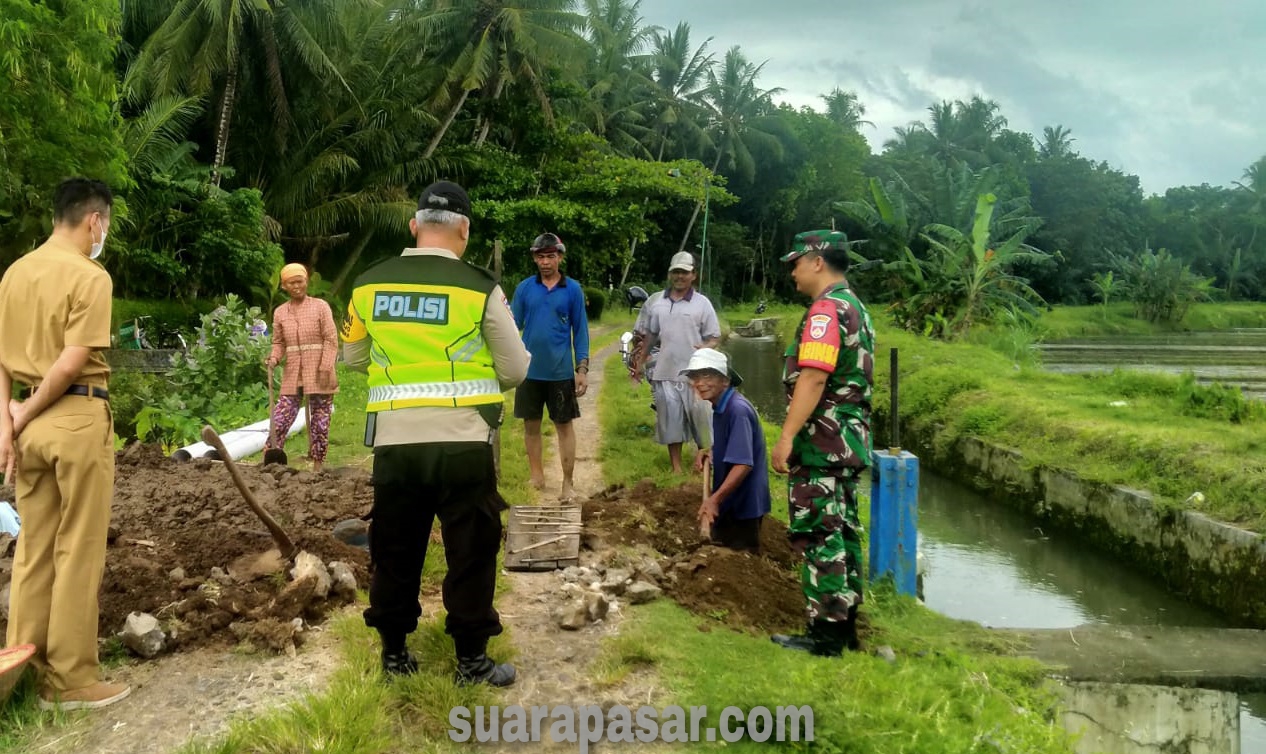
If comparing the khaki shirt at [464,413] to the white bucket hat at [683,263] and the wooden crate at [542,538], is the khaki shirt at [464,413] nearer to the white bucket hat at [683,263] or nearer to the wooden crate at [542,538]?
the wooden crate at [542,538]

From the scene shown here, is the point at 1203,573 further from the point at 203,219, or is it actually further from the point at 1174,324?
the point at 1174,324

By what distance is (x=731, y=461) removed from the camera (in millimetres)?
5047

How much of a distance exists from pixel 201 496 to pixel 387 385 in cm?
312

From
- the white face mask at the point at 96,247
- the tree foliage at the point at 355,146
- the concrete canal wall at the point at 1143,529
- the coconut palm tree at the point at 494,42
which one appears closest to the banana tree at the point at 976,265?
the tree foliage at the point at 355,146

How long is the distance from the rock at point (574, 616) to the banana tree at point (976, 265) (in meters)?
17.4

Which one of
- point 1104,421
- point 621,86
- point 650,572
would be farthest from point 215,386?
point 621,86

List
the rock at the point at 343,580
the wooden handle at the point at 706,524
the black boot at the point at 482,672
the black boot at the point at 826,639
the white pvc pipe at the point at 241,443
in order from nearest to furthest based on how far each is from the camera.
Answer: the black boot at the point at 482,672, the black boot at the point at 826,639, the rock at the point at 343,580, the wooden handle at the point at 706,524, the white pvc pipe at the point at 241,443

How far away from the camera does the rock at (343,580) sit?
4.40 meters

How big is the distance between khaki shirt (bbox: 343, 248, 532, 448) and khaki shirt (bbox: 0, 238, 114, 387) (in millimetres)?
913

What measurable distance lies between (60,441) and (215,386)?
308 inches

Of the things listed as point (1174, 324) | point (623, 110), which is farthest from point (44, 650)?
point (1174, 324)

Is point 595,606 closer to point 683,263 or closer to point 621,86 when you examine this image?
point 683,263

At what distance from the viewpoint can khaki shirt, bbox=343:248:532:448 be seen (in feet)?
10.4

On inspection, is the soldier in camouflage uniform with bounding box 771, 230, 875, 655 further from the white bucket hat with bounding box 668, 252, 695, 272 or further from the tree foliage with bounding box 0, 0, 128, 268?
the tree foliage with bounding box 0, 0, 128, 268
